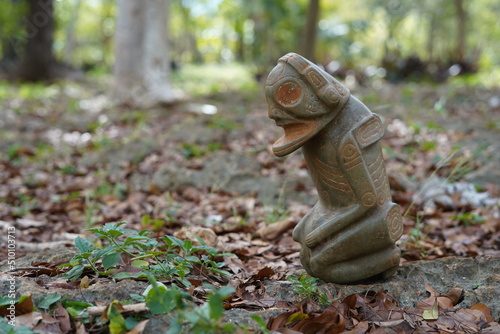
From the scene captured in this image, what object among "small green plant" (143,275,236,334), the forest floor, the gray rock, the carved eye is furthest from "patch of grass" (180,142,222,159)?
"small green plant" (143,275,236,334)

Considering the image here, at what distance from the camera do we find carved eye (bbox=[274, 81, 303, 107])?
2.39 m

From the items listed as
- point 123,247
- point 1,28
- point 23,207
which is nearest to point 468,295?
point 123,247

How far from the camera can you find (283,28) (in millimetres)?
19391

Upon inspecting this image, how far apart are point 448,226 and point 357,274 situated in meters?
1.51

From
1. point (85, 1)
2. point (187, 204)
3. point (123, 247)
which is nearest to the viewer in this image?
point (123, 247)

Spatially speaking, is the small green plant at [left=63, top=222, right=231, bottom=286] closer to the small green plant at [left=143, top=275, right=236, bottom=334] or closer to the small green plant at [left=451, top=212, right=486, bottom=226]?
the small green plant at [left=143, top=275, right=236, bottom=334]

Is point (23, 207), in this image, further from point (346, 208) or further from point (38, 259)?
point (346, 208)

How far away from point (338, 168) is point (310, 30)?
7.73 m

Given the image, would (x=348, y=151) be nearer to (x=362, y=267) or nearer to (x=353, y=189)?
(x=353, y=189)

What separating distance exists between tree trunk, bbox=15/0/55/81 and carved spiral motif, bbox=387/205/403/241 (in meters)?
11.9

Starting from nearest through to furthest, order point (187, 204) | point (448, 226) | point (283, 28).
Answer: point (448, 226) → point (187, 204) → point (283, 28)

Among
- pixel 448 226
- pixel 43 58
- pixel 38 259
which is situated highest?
pixel 43 58

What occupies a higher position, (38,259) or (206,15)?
(206,15)

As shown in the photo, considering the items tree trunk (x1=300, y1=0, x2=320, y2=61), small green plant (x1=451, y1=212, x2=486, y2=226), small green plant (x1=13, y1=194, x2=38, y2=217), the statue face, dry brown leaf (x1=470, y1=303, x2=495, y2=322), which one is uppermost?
tree trunk (x1=300, y1=0, x2=320, y2=61)
